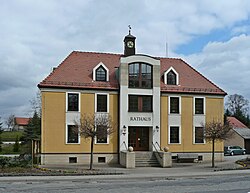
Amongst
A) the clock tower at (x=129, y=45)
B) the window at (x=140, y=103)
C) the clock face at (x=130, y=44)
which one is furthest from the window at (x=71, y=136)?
the clock face at (x=130, y=44)

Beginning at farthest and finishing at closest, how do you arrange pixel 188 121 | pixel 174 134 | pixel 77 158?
1. pixel 188 121
2. pixel 174 134
3. pixel 77 158

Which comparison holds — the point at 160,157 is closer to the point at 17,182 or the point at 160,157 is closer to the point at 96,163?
the point at 96,163

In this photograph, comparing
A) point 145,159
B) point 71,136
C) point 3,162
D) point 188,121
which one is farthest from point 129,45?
point 3,162

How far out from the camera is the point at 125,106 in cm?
3269

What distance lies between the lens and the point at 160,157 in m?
30.5

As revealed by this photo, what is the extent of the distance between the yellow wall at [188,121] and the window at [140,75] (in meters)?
2.22

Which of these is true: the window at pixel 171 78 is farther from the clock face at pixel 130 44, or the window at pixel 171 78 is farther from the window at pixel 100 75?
the window at pixel 100 75

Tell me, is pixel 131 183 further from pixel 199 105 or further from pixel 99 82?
pixel 199 105

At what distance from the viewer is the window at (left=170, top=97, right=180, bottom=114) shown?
3447 cm

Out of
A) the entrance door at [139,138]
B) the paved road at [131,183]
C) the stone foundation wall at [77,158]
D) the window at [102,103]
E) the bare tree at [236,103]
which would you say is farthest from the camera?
the bare tree at [236,103]

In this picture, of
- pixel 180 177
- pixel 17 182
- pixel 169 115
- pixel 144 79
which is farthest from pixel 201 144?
pixel 17 182

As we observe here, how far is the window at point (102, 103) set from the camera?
1289 inches

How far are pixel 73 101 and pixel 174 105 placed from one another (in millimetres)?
9357

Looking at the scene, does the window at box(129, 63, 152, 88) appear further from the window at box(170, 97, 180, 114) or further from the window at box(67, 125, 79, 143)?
the window at box(67, 125, 79, 143)
